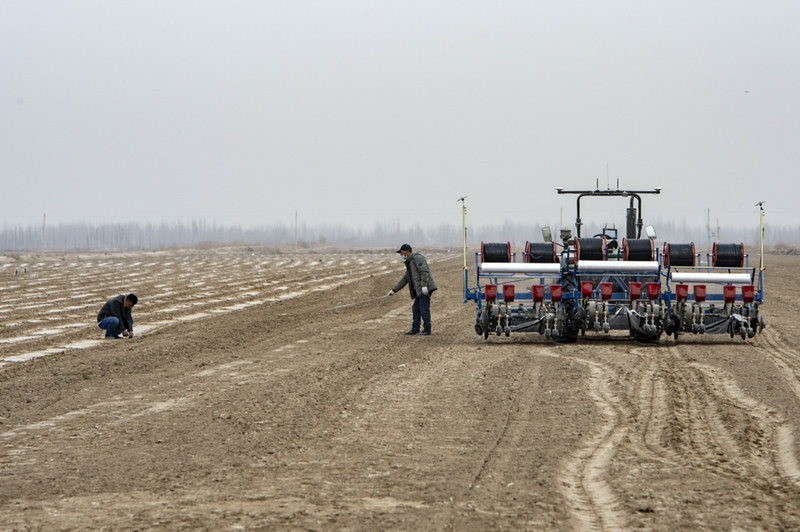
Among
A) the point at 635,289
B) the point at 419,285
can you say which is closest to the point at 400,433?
the point at 635,289

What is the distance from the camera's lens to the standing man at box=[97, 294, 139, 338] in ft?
64.6

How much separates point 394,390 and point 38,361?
6611 millimetres

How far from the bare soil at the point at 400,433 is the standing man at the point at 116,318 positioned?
0.39 meters

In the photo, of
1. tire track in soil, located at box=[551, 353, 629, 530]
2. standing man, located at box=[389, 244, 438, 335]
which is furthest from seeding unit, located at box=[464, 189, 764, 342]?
tire track in soil, located at box=[551, 353, 629, 530]

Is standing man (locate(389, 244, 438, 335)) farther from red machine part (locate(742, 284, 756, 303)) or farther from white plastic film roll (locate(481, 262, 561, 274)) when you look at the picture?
red machine part (locate(742, 284, 756, 303))

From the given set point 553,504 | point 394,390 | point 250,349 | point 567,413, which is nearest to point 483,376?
point 394,390

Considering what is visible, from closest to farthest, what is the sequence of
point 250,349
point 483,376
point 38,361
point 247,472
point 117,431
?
point 247,472, point 117,431, point 483,376, point 38,361, point 250,349

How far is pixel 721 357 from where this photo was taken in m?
15.8

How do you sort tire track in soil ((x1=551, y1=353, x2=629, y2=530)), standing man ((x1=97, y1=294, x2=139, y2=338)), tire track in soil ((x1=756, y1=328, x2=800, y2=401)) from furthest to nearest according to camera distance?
standing man ((x1=97, y1=294, x2=139, y2=338)) < tire track in soil ((x1=756, y1=328, x2=800, y2=401)) < tire track in soil ((x1=551, y1=353, x2=629, y2=530))

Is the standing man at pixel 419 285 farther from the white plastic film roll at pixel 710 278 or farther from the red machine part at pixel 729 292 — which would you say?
the red machine part at pixel 729 292

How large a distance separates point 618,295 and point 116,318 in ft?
30.1

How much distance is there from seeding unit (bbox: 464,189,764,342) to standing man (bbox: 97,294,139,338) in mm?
6551

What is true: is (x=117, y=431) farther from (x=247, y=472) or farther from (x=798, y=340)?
(x=798, y=340)

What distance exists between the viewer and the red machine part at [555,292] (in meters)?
17.4
